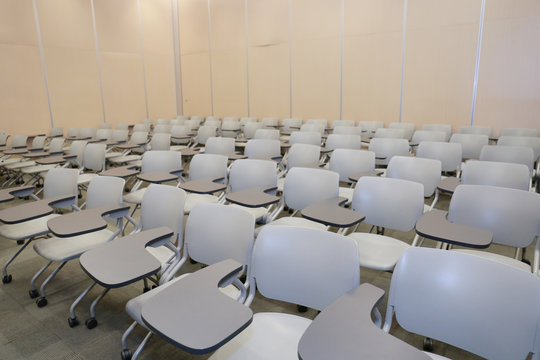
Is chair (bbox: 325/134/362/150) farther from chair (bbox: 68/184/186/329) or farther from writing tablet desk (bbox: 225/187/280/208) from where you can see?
chair (bbox: 68/184/186/329)

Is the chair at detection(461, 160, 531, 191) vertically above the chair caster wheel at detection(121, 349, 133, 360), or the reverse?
the chair at detection(461, 160, 531, 191)

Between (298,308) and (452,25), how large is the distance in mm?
5921

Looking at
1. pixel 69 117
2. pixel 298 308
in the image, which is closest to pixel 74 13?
pixel 69 117

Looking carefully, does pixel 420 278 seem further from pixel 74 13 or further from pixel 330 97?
pixel 74 13

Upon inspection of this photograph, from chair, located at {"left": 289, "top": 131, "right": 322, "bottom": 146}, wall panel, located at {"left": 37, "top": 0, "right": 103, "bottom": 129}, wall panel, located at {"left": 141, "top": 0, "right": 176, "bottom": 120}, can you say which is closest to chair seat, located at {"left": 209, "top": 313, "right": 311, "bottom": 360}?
chair, located at {"left": 289, "top": 131, "right": 322, "bottom": 146}

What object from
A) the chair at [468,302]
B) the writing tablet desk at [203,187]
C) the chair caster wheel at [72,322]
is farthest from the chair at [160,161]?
the chair at [468,302]

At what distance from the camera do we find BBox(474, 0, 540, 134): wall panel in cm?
543

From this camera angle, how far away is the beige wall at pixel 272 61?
19.0 ft

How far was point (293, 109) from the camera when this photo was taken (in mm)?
8250

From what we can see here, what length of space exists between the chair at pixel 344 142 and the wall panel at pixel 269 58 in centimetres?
341

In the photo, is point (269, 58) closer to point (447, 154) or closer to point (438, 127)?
point (438, 127)

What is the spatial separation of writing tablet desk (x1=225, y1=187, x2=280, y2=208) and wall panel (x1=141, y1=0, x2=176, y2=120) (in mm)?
7945

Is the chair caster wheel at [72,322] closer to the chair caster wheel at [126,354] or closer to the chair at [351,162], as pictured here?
the chair caster wheel at [126,354]

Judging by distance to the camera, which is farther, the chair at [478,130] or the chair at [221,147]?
the chair at [478,130]
